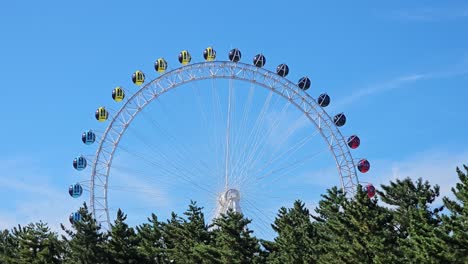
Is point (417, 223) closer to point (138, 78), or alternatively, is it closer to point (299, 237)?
point (299, 237)

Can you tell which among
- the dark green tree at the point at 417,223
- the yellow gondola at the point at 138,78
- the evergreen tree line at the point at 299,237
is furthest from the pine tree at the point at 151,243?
the dark green tree at the point at 417,223

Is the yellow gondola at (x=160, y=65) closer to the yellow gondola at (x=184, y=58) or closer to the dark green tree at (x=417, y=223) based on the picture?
the yellow gondola at (x=184, y=58)

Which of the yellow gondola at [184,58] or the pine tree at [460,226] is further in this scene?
the yellow gondola at [184,58]

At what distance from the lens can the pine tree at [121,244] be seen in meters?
67.6

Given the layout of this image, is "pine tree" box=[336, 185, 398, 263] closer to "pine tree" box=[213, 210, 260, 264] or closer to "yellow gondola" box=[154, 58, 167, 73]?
"pine tree" box=[213, 210, 260, 264]

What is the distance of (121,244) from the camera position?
68500mm

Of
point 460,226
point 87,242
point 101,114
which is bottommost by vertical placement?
point 460,226

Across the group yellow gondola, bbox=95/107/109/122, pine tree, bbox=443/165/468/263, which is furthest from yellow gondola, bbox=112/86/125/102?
pine tree, bbox=443/165/468/263

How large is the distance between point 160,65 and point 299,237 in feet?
70.3

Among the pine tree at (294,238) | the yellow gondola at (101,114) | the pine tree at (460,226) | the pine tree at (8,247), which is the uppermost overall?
the yellow gondola at (101,114)

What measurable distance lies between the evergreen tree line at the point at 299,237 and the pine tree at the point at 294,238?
0.24 ft

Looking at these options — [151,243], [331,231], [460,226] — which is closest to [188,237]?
[151,243]

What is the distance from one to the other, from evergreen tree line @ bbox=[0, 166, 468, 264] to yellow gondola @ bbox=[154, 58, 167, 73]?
12929 millimetres

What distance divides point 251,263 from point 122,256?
12067 millimetres
